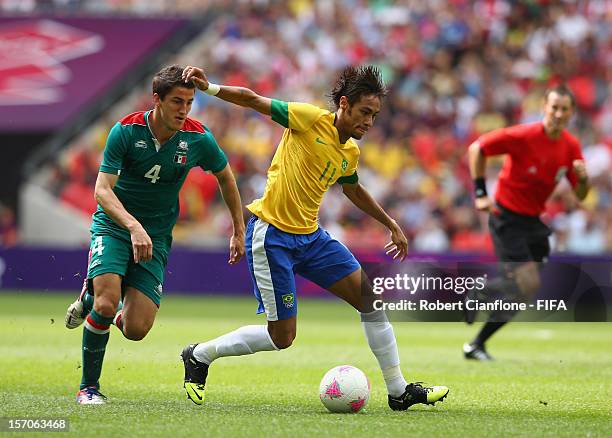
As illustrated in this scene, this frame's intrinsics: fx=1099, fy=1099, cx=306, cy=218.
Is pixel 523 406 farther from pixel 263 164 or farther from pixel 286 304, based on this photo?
Result: pixel 263 164

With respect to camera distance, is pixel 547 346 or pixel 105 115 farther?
pixel 105 115

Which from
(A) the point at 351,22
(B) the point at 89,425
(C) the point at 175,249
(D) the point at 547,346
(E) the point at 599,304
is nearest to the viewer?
(B) the point at 89,425

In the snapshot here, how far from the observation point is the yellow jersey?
7773mm

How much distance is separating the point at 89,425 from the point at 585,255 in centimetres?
1312

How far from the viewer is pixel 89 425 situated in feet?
22.0

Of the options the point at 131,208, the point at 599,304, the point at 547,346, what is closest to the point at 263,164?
the point at 599,304

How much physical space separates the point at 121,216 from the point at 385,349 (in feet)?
6.81

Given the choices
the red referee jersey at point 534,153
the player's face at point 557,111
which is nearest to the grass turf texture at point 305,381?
the red referee jersey at point 534,153

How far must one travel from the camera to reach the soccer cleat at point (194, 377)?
7.96 meters

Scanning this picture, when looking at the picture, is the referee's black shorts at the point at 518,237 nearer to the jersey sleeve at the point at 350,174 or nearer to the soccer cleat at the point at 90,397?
the jersey sleeve at the point at 350,174

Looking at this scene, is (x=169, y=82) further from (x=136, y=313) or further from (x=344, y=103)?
(x=136, y=313)

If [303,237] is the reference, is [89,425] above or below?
below

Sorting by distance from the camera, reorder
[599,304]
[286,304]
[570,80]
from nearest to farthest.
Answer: [286,304], [599,304], [570,80]

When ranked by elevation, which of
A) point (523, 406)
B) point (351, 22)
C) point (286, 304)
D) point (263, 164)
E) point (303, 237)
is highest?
point (351, 22)
